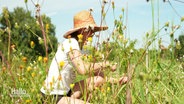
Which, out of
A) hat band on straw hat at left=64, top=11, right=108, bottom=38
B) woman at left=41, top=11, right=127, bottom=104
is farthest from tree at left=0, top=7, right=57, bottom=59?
hat band on straw hat at left=64, top=11, right=108, bottom=38

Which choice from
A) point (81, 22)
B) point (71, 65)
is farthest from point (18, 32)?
point (71, 65)

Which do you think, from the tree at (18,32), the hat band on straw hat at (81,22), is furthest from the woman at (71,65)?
the tree at (18,32)

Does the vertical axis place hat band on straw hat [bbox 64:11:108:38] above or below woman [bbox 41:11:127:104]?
above

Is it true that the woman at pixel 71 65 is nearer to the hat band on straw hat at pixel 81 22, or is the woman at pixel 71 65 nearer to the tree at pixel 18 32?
the hat band on straw hat at pixel 81 22

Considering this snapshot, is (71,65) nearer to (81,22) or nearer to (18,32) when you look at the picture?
(81,22)

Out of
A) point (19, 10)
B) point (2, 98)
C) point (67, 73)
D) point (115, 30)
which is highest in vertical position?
point (19, 10)

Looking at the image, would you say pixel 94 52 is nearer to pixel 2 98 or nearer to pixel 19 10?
pixel 2 98

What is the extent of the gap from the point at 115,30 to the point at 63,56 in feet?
1.82

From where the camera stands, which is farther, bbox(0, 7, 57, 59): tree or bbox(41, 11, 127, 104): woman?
bbox(41, 11, 127, 104): woman

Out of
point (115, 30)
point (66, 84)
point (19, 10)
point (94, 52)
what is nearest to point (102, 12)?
point (94, 52)

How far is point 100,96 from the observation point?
2.17 metres

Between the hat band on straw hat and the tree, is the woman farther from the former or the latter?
the tree

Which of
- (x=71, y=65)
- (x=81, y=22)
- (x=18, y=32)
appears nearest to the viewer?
(x=71, y=65)

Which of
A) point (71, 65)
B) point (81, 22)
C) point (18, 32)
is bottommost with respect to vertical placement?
point (71, 65)
